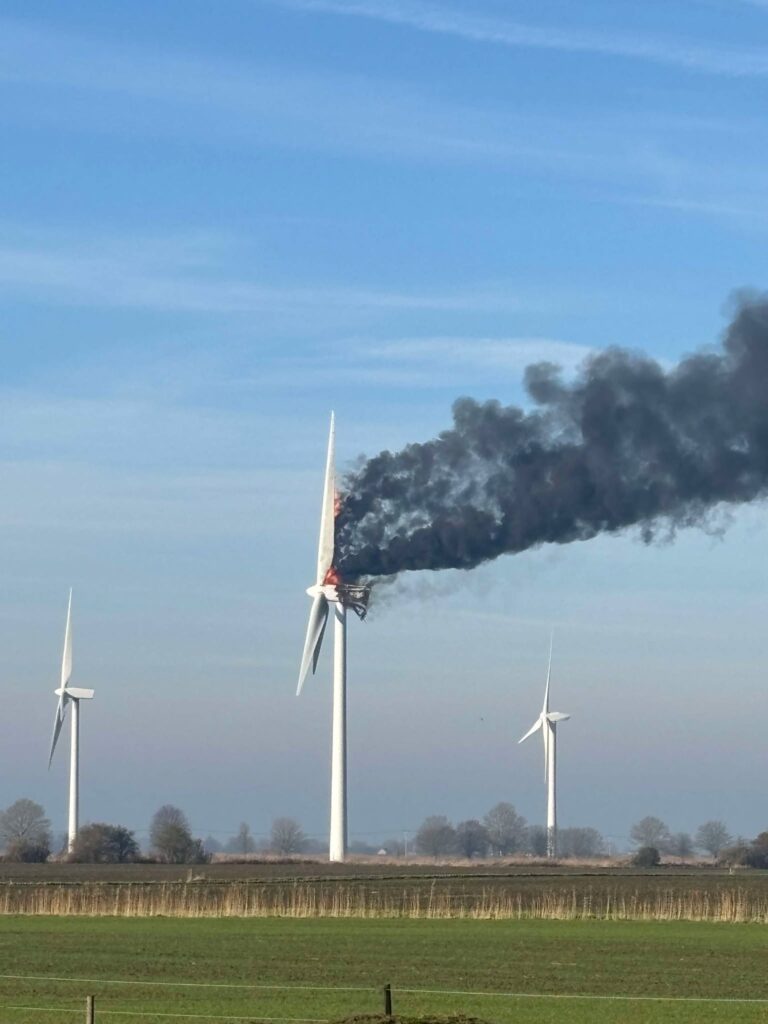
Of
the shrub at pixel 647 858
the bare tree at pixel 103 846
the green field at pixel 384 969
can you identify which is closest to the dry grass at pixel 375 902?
the green field at pixel 384 969

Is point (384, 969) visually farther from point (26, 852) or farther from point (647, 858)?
point (647, 858)

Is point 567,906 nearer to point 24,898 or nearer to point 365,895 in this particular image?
point 365,895

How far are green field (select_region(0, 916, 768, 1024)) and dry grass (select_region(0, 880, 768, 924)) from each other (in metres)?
5.39

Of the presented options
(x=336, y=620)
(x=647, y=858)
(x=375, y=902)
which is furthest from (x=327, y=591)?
(x=647, y=858)

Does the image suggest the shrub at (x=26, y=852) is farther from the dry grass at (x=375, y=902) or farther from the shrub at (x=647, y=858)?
the dry grass at (x=375, y=902)

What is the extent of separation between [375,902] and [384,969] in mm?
37209

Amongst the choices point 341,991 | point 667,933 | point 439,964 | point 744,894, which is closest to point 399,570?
point 744,894

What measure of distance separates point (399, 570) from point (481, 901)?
3232 cm

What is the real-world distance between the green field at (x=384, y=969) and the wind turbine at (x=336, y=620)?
189ft

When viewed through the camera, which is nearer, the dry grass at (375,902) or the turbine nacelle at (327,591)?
the dry grass at (375,902)

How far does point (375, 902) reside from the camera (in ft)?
266

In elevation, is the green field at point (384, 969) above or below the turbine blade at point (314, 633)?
below

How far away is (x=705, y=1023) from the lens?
3303cm

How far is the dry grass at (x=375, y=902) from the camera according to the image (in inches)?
2825
